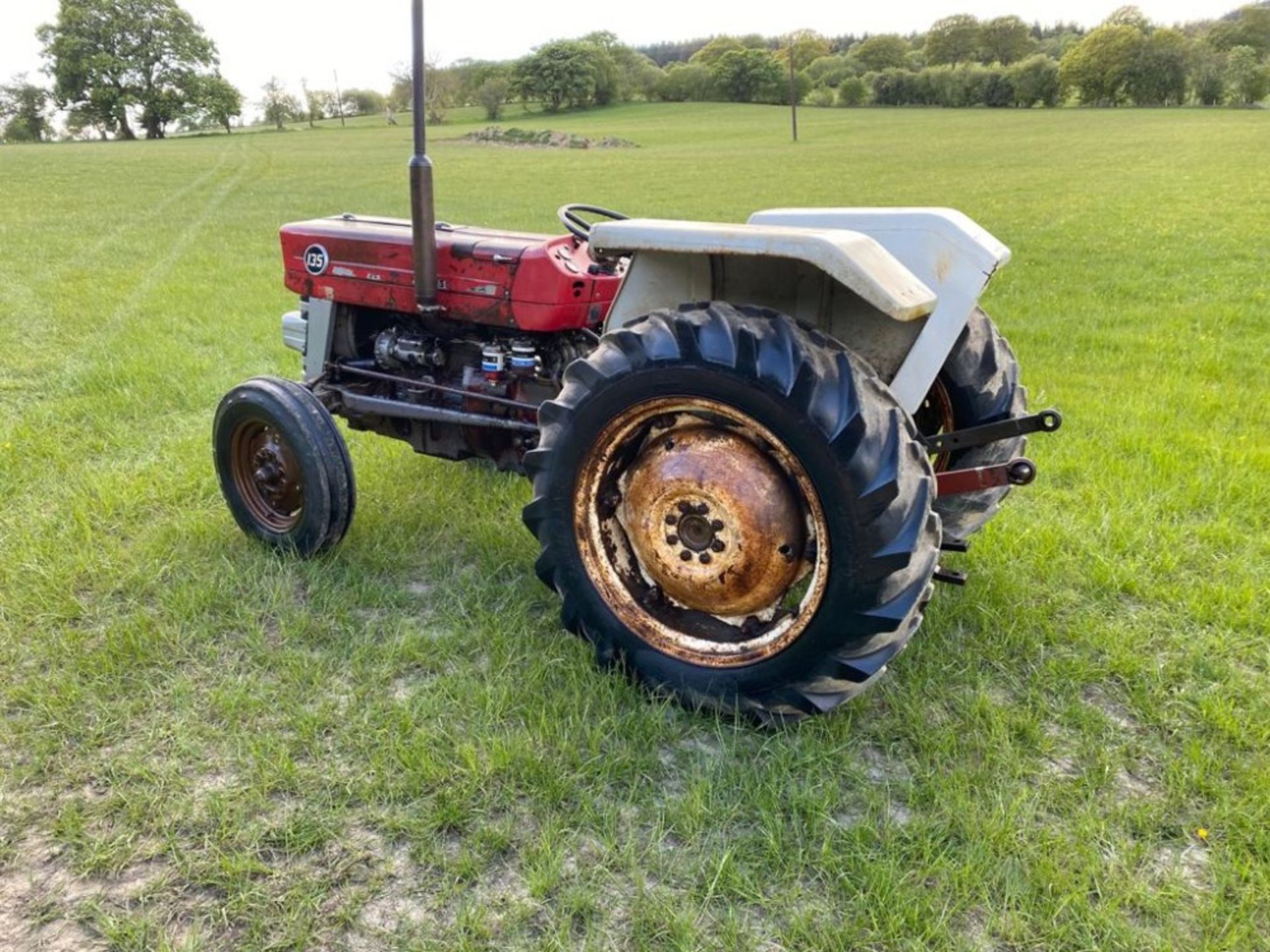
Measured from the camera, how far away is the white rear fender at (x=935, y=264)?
8.13 feet

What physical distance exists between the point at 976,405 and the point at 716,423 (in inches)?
41.5

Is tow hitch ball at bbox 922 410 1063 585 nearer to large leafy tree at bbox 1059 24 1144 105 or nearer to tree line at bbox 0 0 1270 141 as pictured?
tree line at bbox 0 0 1270 141

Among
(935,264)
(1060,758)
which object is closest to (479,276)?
(935,264)

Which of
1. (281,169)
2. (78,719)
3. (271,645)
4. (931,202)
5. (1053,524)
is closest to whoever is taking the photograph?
(78,719)

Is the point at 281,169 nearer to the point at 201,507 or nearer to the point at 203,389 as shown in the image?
the point at 203,389

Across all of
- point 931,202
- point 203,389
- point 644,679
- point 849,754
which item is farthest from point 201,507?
point 931,202

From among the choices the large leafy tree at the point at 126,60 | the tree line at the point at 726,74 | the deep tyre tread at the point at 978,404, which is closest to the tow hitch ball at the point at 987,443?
the deep tyre tread at the point at 978,404

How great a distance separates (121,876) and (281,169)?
2750 centimetres

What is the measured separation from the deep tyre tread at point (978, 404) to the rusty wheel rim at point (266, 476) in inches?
87.3

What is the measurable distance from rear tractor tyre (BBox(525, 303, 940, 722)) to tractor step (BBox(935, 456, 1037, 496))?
0.34 metres

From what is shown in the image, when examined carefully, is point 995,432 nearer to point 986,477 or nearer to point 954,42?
point 986,477

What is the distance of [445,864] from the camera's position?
1.95 m

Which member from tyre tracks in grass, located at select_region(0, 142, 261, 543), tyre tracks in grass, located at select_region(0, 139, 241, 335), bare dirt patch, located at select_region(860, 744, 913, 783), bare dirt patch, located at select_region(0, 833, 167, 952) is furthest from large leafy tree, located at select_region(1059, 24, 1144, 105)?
bare dirt patch, located at select_region(0, 833, 167, 952)

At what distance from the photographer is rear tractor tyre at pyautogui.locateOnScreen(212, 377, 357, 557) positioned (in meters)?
3.08
